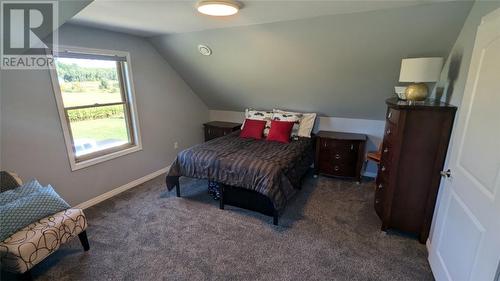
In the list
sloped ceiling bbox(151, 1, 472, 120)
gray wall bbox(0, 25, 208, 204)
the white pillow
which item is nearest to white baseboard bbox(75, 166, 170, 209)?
gray wall bbox(0, 25, 208, 204)

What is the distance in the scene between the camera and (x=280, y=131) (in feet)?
11.6

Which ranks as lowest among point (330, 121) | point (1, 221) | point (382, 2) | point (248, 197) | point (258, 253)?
point (258, 253)

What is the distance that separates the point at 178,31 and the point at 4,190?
7.56ft

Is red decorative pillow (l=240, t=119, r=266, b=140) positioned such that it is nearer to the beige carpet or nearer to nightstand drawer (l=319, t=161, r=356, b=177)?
nightstand drawer (l=319, t=161, r=356, b=177)

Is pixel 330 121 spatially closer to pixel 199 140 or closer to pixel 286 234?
pixel 286 234

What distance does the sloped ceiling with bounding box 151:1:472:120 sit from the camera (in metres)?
2.14

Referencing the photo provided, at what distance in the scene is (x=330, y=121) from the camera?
3.84 meters

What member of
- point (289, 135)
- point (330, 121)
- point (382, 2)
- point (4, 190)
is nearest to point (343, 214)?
point (289, 135)

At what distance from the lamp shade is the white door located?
540 mm

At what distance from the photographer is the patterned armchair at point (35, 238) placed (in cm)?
159

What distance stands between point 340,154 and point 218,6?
100 inches

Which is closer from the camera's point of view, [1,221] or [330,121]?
[1,221]

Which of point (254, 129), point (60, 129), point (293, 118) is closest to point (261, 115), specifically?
point (254, 129)

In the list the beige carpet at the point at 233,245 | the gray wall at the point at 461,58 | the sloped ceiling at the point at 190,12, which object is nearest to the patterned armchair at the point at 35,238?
the beige carpet at the point at 233,245
